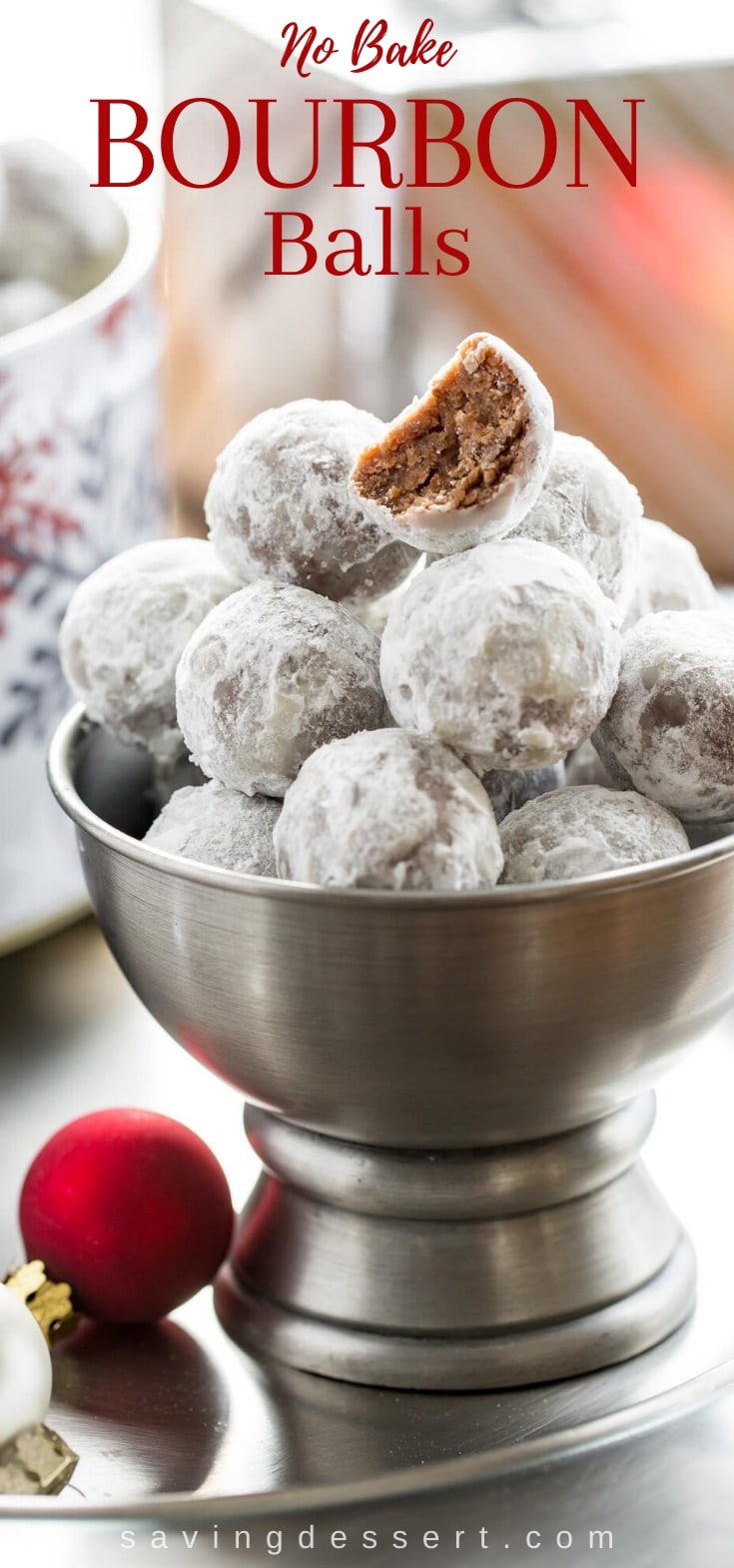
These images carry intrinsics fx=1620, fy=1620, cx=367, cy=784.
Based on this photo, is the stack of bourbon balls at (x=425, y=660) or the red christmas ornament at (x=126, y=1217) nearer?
the stack of bourbon balls at (x=425, y=660)

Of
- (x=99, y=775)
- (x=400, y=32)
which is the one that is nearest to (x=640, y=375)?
(x=400, y=32)

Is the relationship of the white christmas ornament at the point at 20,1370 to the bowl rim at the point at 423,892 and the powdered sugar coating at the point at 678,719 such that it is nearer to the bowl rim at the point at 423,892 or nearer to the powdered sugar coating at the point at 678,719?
the bowl rim at the point at 423,892

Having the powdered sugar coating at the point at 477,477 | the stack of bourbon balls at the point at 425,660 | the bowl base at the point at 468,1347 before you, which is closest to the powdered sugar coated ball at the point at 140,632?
the stack of bourbon balls at the point at 425,660

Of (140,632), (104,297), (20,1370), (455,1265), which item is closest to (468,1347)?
(455,1265)

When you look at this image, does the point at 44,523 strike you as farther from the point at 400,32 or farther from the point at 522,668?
the point at 400,32

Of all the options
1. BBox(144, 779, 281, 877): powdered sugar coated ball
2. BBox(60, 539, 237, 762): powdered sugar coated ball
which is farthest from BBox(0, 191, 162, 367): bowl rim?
BBox(144, 779, 281, 877): powdered sugar coated ball

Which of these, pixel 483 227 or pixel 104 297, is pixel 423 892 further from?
pixel 483 227
